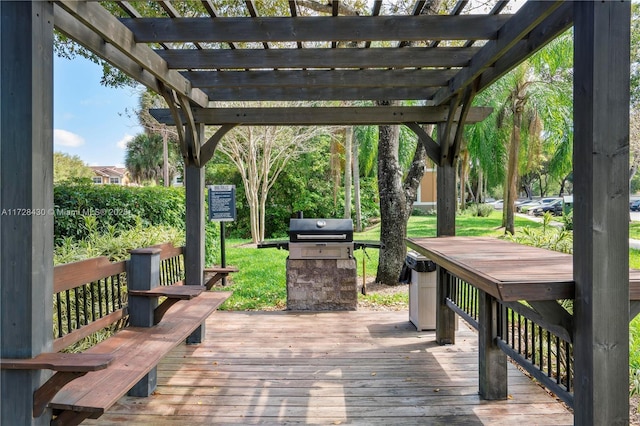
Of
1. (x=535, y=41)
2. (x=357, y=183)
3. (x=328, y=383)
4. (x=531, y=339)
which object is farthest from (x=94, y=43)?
(x=357, y=183)

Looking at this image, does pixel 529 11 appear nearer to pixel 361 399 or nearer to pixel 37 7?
pixel 37 7

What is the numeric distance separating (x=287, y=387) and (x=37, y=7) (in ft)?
8.97

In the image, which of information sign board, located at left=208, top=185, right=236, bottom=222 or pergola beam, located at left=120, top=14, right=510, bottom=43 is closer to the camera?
pergola beam, located at left=120, top=14, right=510, bottom=43

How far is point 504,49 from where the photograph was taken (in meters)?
2.64

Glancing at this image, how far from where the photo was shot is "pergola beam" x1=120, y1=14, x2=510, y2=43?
269cm

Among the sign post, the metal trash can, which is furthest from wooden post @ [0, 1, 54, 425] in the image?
the sign post

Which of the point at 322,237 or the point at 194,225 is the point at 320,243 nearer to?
the point at 322,237

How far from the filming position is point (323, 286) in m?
5.49

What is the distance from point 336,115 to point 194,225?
174cm

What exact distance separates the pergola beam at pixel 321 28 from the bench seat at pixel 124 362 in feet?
6.24

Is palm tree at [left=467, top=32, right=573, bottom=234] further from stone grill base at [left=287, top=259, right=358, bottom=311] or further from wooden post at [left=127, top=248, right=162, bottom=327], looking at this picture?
wooden post at [left=127, top=248, right=162, bottom=327]

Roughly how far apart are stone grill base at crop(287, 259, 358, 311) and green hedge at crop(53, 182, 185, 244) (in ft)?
7.12

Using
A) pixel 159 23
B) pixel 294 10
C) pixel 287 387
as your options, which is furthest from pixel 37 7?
pixel 287 387

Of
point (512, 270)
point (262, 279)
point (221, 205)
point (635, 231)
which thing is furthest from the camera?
point (635, 231)
